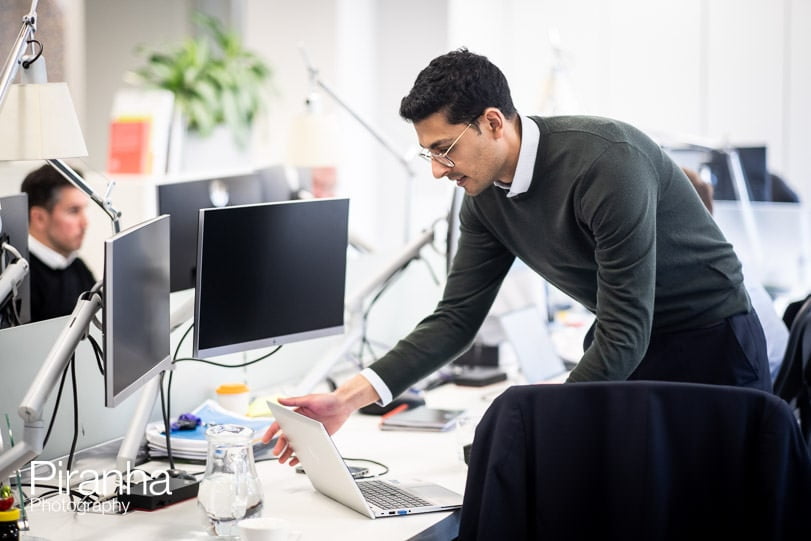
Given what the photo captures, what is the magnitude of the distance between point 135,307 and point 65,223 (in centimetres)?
162

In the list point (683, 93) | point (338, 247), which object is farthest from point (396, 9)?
point (338, 247)

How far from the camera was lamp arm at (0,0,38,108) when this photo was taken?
1.49 meters

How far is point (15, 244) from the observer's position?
76.0 inches

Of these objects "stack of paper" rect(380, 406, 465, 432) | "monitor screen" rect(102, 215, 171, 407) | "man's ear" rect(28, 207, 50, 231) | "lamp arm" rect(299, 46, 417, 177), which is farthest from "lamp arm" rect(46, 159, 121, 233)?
"man's ear" rect(28, 207, 50, 231)

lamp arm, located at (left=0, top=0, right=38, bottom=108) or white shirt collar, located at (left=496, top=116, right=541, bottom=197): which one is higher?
lamp arm, located at (left=0, top=0, right=38, bottom=108)

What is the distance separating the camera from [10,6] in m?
2.50

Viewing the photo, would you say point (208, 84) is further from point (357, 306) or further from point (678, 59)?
point (357, 306)

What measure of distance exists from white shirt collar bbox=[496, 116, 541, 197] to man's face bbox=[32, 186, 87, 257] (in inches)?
66.7

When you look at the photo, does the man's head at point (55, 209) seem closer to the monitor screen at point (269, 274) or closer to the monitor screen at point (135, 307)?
the monitor screen at point (269, 274)

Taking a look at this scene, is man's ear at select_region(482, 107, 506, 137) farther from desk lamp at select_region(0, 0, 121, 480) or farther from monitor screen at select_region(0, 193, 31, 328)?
monitor screen at select_region(0, 193, 31, 328)

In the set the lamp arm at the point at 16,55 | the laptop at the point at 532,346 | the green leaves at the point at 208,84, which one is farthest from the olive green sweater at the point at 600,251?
the green leaves at the point at 208,84

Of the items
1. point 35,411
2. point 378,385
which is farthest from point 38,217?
point 35,411

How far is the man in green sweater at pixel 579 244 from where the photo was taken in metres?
1.67

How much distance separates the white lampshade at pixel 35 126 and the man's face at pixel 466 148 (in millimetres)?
→ 592
